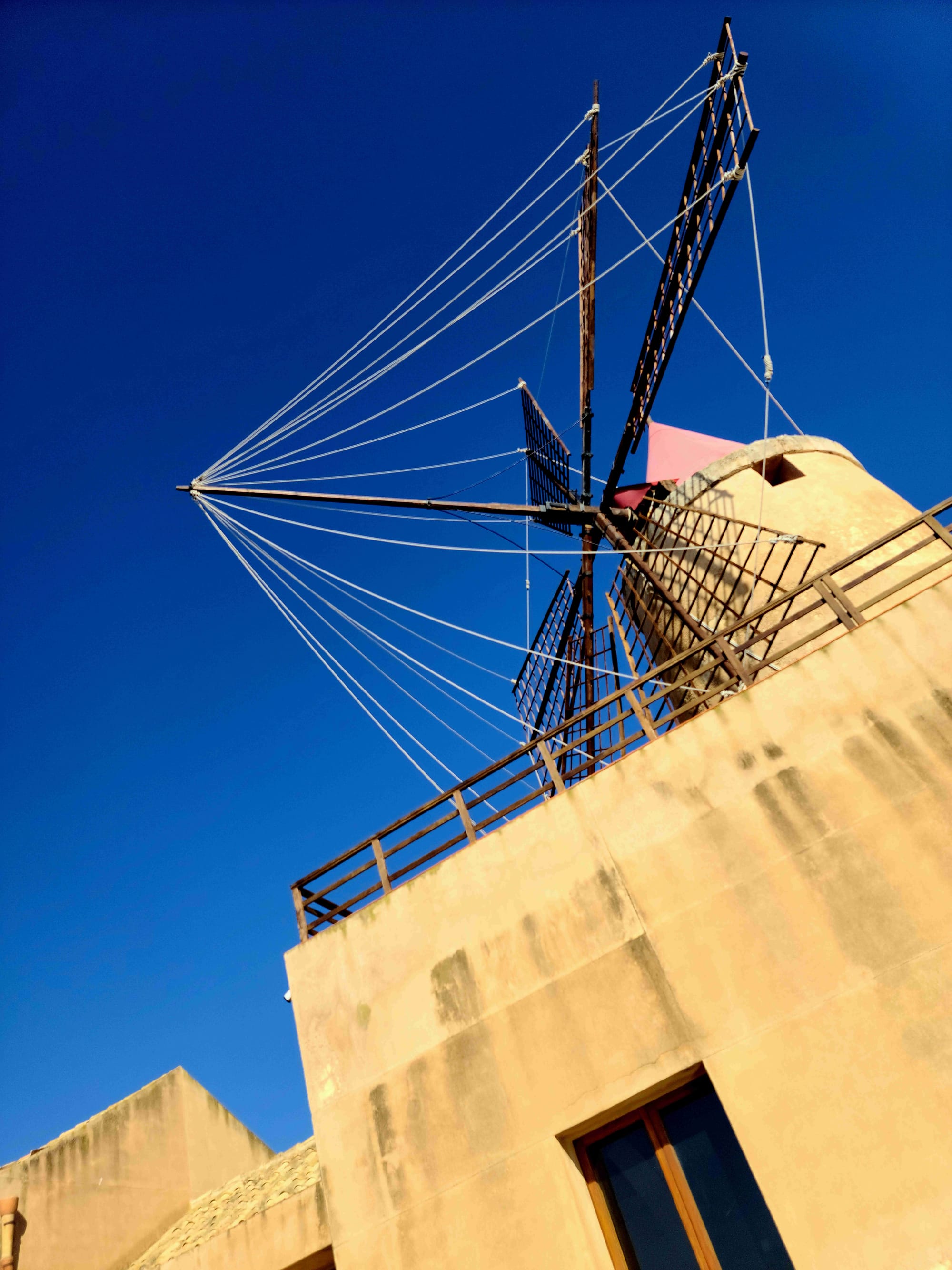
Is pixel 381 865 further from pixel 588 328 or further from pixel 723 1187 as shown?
pixel 588 328

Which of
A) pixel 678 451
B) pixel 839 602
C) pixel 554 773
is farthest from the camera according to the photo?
pixel 678 451

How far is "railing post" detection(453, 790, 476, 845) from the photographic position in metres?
7.00

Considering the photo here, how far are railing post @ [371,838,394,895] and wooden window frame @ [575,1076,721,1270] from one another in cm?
241

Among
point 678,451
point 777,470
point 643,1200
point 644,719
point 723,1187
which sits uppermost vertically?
point 678,451

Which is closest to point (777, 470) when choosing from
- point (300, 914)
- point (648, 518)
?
point (648, 518)

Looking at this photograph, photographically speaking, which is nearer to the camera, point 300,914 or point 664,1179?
point 664,1179

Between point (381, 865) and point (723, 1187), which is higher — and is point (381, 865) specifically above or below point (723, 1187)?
above

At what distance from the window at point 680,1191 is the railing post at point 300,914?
9.56 ft

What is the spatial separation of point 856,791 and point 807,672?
954 millimetres

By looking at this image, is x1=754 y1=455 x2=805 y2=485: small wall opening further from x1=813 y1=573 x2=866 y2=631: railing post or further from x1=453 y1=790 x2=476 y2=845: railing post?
x1=453 y1=790 x2=476 y2=845: railing post

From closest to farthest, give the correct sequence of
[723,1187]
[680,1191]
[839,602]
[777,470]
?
[723,1187] < [680,1191] < [839,602] < [777,470]

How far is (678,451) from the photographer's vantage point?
44.2ft

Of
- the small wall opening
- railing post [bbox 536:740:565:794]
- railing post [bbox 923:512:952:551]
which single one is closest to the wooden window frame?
railing post [bbox 536:740:565:794]

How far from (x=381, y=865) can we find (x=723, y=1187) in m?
3.41
